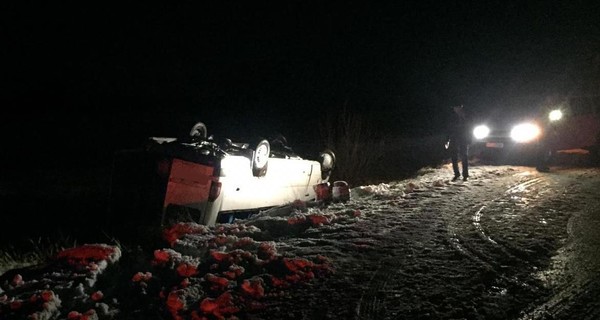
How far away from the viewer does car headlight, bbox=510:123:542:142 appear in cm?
1259

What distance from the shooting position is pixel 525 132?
12781 mm

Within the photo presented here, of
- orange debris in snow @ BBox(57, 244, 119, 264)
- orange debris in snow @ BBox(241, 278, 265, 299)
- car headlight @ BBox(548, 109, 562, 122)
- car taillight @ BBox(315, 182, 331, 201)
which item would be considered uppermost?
car headlight @ BBox(548, 109, 562, 122)

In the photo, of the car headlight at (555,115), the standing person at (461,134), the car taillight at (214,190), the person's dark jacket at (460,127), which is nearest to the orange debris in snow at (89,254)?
the car taillight at (214,190)

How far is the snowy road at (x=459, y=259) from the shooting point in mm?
3115

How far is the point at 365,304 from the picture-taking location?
3.20 metres

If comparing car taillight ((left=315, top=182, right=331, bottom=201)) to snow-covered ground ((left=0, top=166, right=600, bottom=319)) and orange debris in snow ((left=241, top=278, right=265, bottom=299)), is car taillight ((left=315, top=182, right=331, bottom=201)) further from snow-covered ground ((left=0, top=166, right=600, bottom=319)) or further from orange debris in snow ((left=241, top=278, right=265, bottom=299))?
Answer: orange debris in snow ((left=241, top=278, right=265, bottom=299))

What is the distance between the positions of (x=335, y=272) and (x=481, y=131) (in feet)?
37.9

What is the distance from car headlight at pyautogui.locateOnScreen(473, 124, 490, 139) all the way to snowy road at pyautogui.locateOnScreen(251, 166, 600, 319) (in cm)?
633

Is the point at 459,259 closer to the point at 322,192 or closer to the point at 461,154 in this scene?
the point at 322,192

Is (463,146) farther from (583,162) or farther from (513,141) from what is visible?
(583,162)

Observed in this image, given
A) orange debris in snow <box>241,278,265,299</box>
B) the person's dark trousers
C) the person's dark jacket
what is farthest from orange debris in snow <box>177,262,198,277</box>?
the person's dark jacket


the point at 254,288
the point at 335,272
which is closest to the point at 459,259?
the point at 335,272

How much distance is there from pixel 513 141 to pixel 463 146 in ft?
13.4

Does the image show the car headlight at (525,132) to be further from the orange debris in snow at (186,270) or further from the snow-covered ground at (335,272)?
the orange debris in snow at (186,270)
